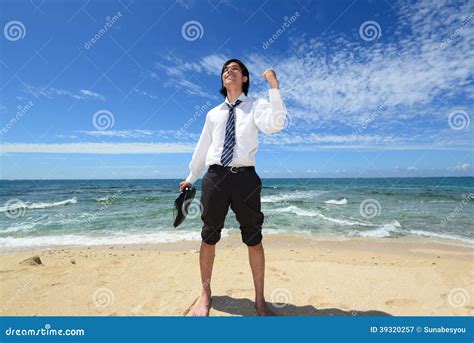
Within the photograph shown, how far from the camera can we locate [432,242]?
20.8 ft

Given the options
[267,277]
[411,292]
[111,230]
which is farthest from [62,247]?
[411,292]

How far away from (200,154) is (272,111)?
867 mm

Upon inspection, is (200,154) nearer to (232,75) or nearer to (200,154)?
(200,154)

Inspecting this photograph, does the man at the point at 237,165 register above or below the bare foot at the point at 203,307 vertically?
above

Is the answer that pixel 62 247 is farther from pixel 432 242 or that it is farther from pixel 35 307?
pixel 432 242

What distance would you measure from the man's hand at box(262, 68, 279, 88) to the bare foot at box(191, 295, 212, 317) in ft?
6.45

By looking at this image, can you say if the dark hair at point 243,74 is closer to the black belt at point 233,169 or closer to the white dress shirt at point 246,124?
the white dress shirt at point 246,124

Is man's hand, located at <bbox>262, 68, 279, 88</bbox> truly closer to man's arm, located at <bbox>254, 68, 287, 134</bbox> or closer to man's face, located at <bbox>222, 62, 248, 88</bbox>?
man's arm, located at <bbox>254, 68, 287, 134</bbox>

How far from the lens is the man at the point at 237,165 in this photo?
7.66ft

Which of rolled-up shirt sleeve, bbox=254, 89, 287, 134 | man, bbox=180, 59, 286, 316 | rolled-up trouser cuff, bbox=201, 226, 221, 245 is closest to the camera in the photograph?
rolled-up shirt sleeve, bbox=254, 89, 287, 134

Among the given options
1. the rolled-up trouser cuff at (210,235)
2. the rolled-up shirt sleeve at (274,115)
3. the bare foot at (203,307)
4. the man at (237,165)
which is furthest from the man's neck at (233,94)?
the bare foot at (203,307)

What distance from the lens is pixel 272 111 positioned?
2193mm

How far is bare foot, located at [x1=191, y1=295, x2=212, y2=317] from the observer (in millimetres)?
2473

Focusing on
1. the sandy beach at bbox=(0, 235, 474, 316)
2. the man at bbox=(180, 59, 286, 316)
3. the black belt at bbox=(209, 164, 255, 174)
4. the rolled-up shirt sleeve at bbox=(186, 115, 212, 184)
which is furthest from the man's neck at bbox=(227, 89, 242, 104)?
the sandy beach at bbox=(0, 235, 474, 316)
